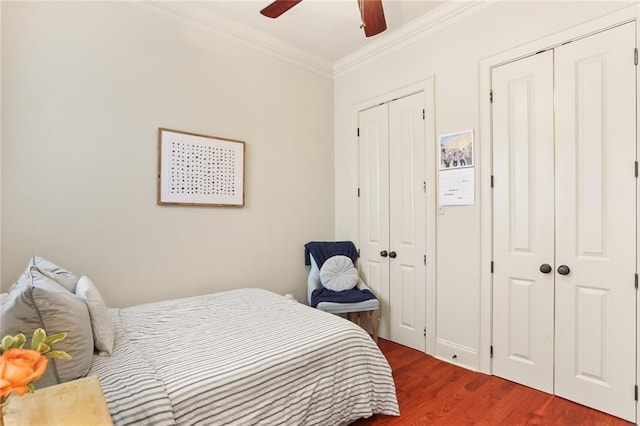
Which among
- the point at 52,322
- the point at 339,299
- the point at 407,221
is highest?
the point at 407,221

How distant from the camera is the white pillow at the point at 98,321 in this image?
147cm

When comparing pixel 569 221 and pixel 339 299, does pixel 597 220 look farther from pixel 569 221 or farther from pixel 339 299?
pixel 339 299

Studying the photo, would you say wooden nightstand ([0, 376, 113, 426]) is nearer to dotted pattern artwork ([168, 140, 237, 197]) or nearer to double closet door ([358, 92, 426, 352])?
dotted pattern artwork ([168, 140, 237, 197])

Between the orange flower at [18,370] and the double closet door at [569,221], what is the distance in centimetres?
262

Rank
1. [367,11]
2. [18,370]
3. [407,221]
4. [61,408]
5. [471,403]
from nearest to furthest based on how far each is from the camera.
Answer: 1. [18,370]
2. [61,408]
3. [367,11]
4. [471,403]
5. [407,221]

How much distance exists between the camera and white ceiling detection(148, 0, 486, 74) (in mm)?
2582

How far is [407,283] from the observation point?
301 centimetres

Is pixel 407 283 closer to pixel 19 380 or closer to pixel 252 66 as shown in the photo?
pixel 252 66

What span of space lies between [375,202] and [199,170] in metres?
1.73

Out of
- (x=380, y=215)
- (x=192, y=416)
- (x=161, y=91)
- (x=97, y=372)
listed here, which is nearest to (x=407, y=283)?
(x=380, y=215)

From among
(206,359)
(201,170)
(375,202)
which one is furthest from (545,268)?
(201,170)

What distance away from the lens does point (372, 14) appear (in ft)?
6.28

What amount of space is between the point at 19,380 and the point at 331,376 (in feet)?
4.28

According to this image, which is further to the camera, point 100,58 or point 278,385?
point 100,58
